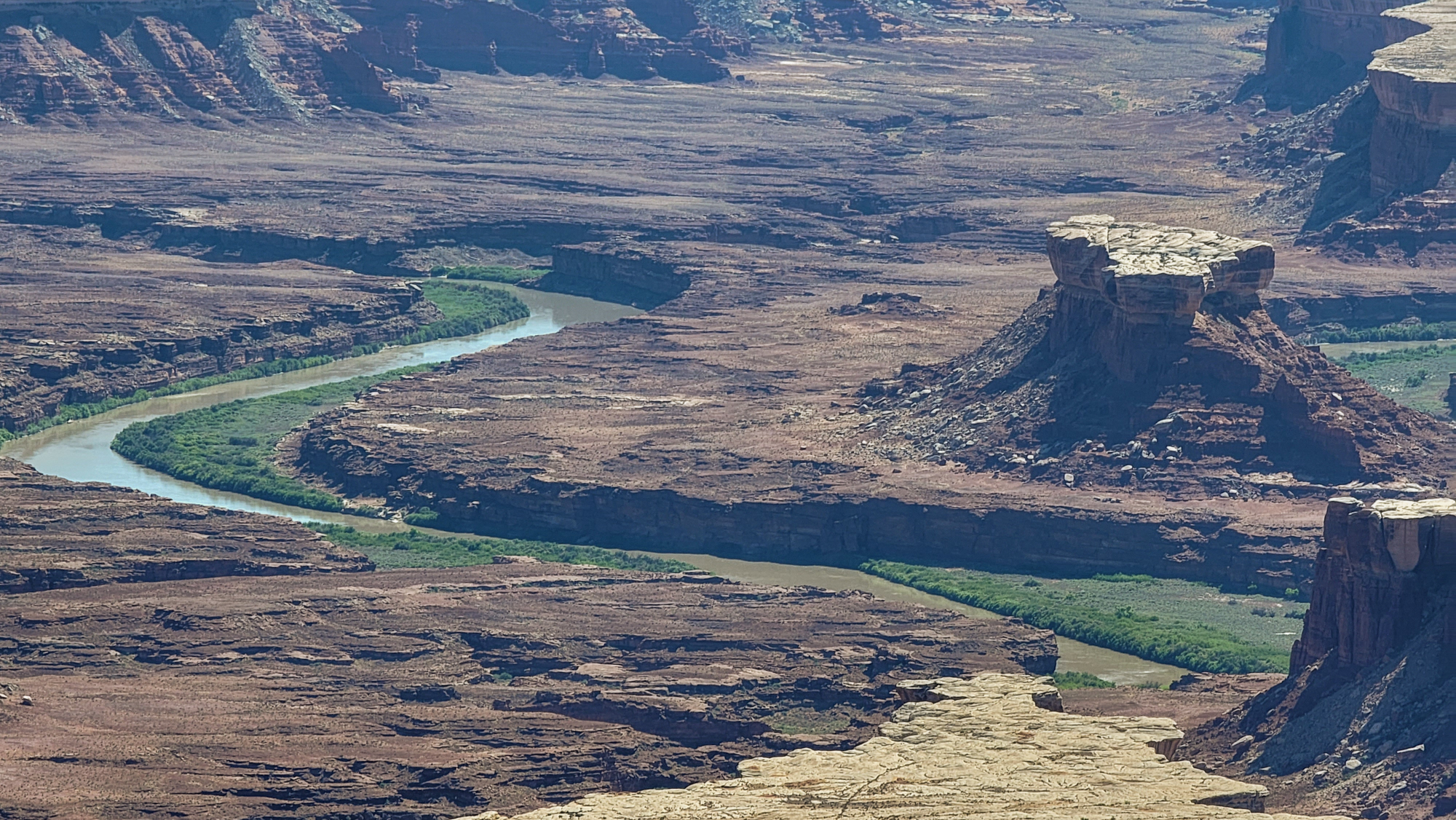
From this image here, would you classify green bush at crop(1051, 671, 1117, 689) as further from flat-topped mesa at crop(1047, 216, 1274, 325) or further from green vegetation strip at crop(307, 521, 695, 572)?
flat-topped mesa at crop(1047, 216, 1274, 325)

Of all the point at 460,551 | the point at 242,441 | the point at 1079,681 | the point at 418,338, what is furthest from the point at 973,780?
the point at 418,338

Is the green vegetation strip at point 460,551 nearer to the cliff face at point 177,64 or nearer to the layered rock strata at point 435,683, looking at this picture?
the layered rock strata at point 435,683

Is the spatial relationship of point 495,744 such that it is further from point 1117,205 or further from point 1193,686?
point 1117,205

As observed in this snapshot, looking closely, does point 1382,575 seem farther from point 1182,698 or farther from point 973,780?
point 973,780

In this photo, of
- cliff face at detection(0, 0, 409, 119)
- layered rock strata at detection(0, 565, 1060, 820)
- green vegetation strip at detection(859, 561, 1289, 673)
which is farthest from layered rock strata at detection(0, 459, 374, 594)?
cliff face at detection(0, 0, 409, 119)

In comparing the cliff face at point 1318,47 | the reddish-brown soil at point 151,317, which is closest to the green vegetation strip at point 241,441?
the reddish-brown soil at point 151,317

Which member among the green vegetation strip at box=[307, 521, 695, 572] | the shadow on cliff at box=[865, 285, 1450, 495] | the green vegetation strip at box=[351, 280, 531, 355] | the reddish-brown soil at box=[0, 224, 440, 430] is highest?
the shadow on cliff at box=[865, 285, 1450, 495]

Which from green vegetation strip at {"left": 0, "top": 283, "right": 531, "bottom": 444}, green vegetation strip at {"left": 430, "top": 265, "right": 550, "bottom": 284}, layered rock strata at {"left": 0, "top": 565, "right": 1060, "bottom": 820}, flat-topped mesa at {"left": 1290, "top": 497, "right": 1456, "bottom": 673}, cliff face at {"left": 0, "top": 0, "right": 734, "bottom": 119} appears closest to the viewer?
layered rock strata at {"left": 0, "top": 565, "right": 1060, "bottom": 820}

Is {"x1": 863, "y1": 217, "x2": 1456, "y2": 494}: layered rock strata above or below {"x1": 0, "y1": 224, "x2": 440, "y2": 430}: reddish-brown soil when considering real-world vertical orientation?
above
